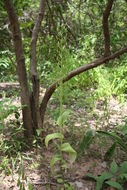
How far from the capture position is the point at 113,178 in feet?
5.35

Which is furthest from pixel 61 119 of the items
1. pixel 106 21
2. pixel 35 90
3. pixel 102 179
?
pixel 106 21

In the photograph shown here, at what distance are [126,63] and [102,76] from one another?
2.42ft

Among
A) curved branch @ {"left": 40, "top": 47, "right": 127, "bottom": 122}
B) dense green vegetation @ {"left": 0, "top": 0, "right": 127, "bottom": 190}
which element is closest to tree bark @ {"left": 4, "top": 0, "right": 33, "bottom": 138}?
dense green vegetation @ {"left": 0, "top": 0, "right": 127, "bottom": 190}

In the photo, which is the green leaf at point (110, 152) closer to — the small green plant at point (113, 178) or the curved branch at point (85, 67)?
the small green plant at point (113, 178)

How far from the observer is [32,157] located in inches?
73.6

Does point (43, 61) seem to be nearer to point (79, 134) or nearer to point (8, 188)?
point (79, 134)

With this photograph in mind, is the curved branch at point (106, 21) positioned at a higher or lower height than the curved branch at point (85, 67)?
higher

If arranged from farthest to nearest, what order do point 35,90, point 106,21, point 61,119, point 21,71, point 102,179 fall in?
point 35,90 < point 21,71 < point 106,21 < point 102,179 < point 61,119

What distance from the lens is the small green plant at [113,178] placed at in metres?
1.53

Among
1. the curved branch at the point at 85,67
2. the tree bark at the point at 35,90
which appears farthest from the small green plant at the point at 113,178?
the curved branch at the point at 85,67

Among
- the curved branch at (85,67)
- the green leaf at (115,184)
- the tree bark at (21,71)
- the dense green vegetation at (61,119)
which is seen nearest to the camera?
the green leaf at (115,184)

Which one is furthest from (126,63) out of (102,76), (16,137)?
(16,137)

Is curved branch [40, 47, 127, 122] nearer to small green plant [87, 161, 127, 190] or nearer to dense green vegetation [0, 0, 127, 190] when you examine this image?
dense green vegetation [0, 0, 127, 190]

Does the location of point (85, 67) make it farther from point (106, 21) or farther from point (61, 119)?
point (61, 119)
